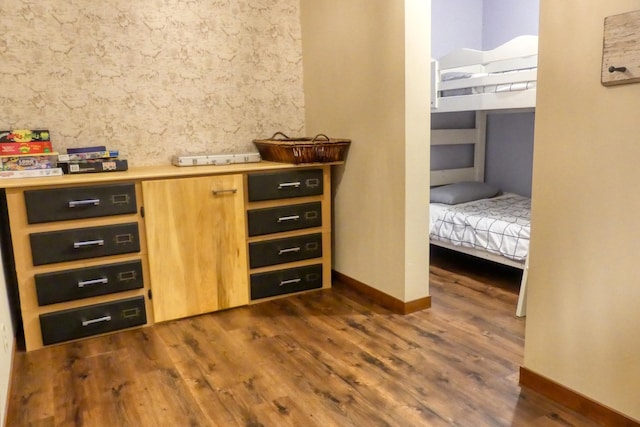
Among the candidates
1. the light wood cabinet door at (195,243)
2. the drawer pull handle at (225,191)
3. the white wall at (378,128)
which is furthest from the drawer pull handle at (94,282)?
the white wall at (378,128)

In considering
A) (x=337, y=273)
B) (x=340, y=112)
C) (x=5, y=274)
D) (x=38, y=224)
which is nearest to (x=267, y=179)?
(x=340, y=112)

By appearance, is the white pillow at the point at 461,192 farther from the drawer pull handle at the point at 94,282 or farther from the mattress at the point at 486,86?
the drawer pull handle at the point at 94,282

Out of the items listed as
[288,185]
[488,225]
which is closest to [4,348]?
[288,185]

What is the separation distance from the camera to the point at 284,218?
2.88m

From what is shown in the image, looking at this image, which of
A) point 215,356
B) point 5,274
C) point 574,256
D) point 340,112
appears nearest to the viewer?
point 574,256

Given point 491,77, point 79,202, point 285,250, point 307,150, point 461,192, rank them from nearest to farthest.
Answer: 1. point 79,202
2. point 307,150
3. point 285,250
4. point 491,77
5. point 461,192

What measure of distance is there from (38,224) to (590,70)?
2.33 metres

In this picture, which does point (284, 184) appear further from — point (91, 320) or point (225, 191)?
point (91, 320)

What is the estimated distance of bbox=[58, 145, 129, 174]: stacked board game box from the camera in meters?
2.53

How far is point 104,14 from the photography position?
8.95 feet

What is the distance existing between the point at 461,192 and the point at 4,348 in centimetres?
310

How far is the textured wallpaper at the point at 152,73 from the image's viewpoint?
2.60 meters

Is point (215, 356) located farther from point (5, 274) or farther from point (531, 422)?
point (531, 422)

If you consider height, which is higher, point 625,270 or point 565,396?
point 625,270
